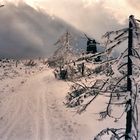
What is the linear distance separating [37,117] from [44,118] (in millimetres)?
426

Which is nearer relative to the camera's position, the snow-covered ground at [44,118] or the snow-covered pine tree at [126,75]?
the snow-covered pine tree at [126,75]

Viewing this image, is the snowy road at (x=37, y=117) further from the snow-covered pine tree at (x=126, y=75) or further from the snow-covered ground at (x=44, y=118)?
the snow-covered pine tree at (x=126, y=75)

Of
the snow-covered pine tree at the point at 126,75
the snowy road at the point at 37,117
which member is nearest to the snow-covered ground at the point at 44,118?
the snowy road at the point at 37,117

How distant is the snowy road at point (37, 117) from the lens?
24.3m

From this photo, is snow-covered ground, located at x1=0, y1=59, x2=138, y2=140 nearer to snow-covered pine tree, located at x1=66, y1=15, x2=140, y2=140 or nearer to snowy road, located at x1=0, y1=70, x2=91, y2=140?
snowy road, located at x1=0, y1=70, x2=91, y2=140

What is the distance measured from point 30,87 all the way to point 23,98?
254 inches

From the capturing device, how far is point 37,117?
91.8 ft

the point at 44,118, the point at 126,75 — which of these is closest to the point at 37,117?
the point at 44,118

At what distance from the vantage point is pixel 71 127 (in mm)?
25719

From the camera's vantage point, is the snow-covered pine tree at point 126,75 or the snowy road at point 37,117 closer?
the snow-covered pine tree at point 126,75

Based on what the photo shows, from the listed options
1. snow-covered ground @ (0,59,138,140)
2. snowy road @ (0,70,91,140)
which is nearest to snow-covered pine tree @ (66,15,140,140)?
snow-covered ground @ (0,59,138,140)

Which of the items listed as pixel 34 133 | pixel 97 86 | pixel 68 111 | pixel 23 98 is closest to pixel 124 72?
pixel 97 86

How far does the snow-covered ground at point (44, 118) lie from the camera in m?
24.3

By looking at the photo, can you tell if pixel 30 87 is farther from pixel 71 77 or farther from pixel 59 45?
pixel 59 45
